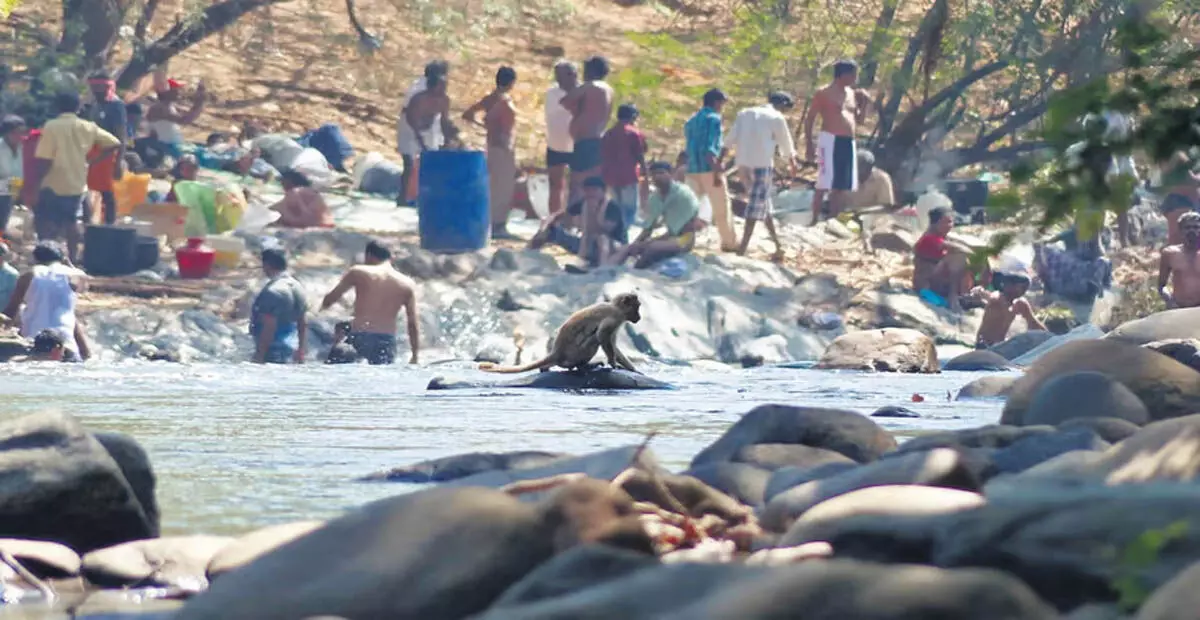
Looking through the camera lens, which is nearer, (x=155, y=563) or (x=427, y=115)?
(x=155, y=563)

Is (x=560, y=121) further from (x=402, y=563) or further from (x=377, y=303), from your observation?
(x=402, y=563)

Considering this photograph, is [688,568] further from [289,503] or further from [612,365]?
[612,365]

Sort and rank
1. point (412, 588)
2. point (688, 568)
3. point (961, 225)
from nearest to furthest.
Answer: point (688, 568), point (412, 588), point (961, 225)

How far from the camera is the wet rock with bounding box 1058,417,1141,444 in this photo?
7.98m

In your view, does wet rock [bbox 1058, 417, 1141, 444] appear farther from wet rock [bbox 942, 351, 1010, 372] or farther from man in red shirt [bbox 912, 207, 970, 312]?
man in red shirt [bbox 912, 207, 970, 312]

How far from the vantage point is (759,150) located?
69.5 feet

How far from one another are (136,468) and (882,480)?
2350 mm

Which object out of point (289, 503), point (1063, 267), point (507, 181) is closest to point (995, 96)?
point (1063, 267)

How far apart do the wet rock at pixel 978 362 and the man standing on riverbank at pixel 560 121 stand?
471cm

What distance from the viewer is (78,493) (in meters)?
6.65

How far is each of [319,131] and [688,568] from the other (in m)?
21.1

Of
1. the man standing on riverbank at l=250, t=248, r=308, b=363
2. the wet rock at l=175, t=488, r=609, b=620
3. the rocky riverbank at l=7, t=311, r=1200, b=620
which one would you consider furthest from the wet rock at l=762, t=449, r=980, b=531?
the man standing on riverbank at l=250, t=248, r=308, b=363

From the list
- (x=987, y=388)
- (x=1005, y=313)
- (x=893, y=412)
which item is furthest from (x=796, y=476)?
(x=1005, y=313)

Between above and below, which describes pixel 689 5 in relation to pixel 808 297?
above
